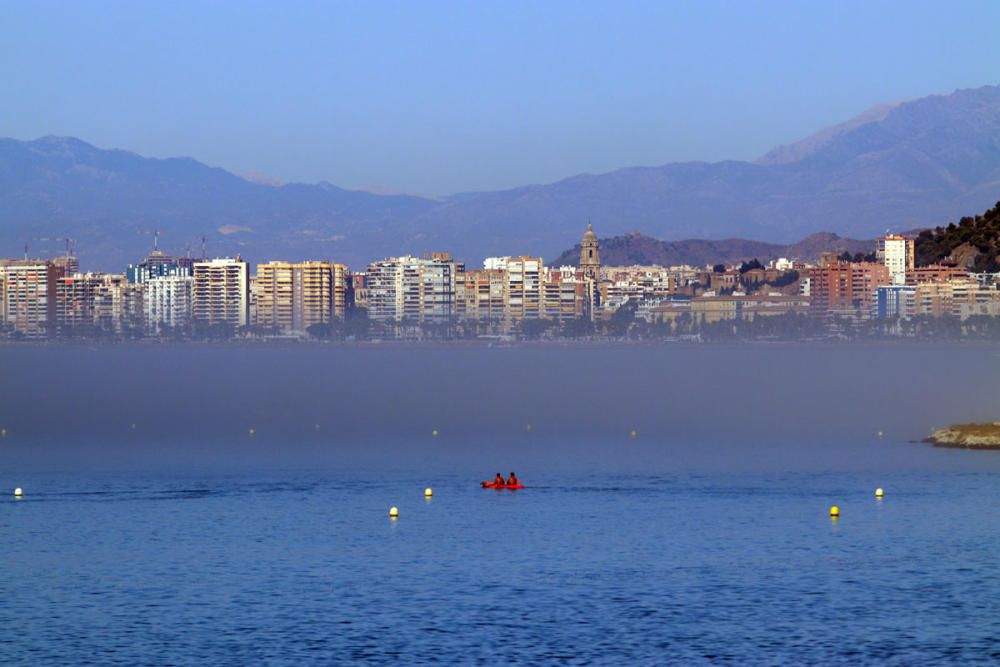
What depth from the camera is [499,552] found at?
191 feet

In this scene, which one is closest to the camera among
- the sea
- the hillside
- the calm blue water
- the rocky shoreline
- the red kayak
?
the calm blue water

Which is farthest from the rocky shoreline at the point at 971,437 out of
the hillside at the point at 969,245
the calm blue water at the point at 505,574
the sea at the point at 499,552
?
the calm blue water at the point at 505,574

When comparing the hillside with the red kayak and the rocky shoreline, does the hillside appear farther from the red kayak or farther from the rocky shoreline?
the red kayak

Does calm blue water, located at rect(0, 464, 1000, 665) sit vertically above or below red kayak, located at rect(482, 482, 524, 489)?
below

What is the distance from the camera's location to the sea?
145 feet

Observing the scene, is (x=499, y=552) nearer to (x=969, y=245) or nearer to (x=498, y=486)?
(x=498, y=486)

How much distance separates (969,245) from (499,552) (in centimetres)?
3933

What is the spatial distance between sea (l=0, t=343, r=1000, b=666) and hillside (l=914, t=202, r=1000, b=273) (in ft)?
32.1

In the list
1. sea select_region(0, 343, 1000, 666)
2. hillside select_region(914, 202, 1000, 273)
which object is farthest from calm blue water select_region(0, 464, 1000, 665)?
hillside select_region(914, 202, 1000, 273)

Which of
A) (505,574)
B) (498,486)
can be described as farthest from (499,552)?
(498,486)

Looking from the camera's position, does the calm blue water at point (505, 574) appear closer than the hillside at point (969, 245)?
Yes

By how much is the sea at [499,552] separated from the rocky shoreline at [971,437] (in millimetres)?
1232

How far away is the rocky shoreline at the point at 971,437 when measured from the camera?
3620 inches

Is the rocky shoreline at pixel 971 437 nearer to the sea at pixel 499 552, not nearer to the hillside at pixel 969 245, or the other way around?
the sea at pixel 499 552
